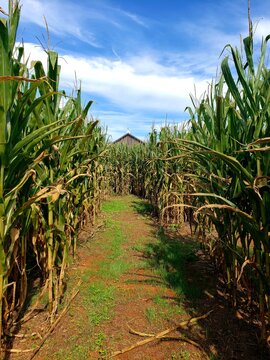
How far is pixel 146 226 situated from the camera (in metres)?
6.21

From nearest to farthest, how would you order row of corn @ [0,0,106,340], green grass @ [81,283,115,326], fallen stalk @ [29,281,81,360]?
1. row of corn @ [0,0,106,340]
2. fallen stalk @ [29,281,81,360]
3. green grass @ [81,283,115,326]

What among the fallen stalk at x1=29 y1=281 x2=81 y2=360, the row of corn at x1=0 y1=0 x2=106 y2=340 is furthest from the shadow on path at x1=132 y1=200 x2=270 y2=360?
the row of corn at x1=0 y1=0 x2=106 y2=340

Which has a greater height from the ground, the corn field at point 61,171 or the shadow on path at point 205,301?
the corn field at point 61,171

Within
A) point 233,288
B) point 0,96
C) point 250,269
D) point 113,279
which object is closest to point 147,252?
point 113,279

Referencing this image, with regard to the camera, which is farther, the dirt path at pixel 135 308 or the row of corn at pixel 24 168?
the dirt path at pixel 135 308

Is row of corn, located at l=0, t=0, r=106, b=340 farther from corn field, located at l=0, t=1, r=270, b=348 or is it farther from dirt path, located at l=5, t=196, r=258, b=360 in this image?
dirt path, located at l=5, t=196, r=258, b=360

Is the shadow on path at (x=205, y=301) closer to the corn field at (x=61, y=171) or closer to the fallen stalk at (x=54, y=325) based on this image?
the corn field at (x=61, y=171)

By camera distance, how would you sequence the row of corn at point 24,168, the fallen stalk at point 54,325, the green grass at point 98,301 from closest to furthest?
1. the row of corn at point 24,168
2. the fallen stalk at point 54,325
3. the green grass at point 98,301

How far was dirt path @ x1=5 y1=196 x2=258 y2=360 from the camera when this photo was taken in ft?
7.07

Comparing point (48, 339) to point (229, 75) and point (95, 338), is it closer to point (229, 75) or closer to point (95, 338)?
point (95, 338)

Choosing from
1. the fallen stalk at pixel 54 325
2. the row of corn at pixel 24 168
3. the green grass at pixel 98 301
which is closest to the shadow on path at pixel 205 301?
the green grass at pixel 98 301

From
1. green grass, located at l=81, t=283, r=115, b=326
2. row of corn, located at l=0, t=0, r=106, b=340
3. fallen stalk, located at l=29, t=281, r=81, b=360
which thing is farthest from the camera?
green grass, located at l=81, t=283, r=115, b=326

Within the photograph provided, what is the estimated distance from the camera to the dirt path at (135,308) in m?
2.16

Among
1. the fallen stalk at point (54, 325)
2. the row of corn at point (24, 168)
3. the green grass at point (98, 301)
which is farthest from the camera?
the green grass at point (98, 301)
